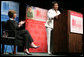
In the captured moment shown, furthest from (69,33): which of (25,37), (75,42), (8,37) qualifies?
(8,37)

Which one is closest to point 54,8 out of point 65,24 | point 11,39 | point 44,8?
point 65,24

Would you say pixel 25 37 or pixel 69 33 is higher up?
pixel 69 33

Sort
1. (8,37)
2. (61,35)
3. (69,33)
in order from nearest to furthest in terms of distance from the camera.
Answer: (69,33)
(61,35)
(8,37)

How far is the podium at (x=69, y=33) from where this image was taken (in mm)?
3754

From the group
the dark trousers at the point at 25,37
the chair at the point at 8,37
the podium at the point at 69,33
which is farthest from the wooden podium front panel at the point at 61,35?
the chair at the point at 8,37

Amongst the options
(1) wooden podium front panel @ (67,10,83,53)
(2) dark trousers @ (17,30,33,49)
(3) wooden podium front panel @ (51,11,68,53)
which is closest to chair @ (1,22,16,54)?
(2) dark trousers @ (17,30,33,49)

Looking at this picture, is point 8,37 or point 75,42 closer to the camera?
point 75,42

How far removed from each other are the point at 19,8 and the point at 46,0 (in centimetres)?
112

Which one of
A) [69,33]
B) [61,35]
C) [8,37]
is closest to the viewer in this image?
[69,33]

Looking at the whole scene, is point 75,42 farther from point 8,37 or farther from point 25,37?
point 8,37

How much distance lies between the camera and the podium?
3754mm

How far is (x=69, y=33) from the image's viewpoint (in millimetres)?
3777

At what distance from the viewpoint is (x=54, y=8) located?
4711 millimetres

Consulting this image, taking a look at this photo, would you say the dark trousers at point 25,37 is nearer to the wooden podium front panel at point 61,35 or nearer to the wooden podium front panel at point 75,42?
the wooden podium front panel at point 61,35
